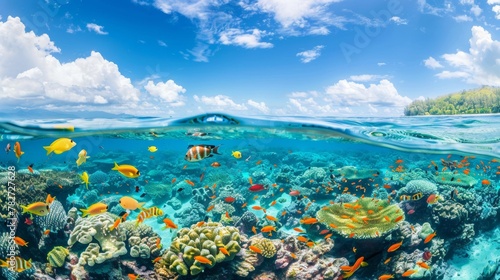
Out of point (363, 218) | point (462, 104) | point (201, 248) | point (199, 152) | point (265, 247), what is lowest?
point (265, 247)

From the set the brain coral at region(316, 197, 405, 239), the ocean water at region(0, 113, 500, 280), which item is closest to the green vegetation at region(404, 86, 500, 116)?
the ocean water at region(0, 113, 500, 280)

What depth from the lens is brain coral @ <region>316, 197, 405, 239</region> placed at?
872 centimetres

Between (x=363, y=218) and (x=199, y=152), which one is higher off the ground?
(x=199, y=152)

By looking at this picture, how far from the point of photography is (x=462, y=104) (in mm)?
15164

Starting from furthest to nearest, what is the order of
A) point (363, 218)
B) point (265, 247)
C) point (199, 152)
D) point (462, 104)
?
point (462, 104) → point (265, 247) → point (363, 218) → point (199, 152)

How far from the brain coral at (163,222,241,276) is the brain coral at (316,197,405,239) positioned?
3240 mm

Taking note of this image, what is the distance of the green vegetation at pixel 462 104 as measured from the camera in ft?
46.7

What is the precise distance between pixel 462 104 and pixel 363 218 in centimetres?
1122

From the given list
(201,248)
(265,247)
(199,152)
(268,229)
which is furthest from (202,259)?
(199,152)

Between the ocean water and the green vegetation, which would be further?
the green vegetation

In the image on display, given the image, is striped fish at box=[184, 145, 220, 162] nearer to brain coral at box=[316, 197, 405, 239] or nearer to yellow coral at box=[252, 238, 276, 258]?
yellow coral at box=[252, 238, 276, 258]

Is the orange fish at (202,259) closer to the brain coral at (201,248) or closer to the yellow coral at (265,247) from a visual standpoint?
the brain coral at (201,248)

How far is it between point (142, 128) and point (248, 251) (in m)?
13.2

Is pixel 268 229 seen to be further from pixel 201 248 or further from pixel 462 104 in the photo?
pixel 462 104
